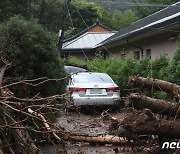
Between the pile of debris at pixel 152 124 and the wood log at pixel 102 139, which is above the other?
the pile of debris at pixel 152 124

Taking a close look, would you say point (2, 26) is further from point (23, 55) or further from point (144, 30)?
point (144, 30)

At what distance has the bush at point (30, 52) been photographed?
7219 millimetres

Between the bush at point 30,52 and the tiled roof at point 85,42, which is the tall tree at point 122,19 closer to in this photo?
the tiled roof at point 85,42

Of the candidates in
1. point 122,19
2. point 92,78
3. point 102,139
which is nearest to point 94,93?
point 92,78

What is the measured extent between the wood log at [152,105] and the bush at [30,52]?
1.99 metres

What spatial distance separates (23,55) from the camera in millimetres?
7320

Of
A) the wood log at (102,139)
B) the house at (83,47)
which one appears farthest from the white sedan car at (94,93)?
the house at (83,47)

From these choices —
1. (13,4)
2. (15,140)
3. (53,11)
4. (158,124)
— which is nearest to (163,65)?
(158,124)

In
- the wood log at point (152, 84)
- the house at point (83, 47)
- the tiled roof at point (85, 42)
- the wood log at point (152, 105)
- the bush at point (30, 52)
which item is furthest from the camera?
the tiled roof at point (85, 42)

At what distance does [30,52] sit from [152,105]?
103 inches

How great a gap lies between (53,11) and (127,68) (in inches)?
1329

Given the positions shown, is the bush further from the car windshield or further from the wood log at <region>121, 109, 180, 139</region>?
the car windshield

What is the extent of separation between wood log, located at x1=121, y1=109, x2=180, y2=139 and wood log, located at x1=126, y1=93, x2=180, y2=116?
17cm

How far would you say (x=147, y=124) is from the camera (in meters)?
5.76
